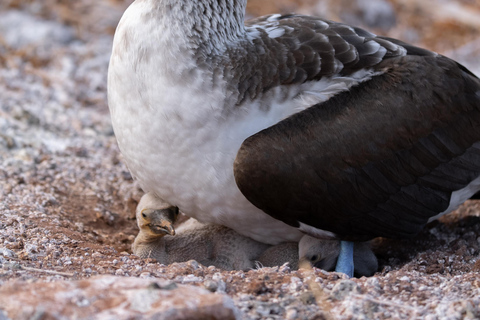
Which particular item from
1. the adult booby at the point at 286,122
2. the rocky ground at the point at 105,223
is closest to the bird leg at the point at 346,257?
the adult booby at the point at 286,122

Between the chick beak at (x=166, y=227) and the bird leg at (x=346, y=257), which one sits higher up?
the chick beak at (x=166, y=227)

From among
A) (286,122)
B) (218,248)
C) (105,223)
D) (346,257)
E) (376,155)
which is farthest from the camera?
(105,223)

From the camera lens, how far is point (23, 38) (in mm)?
9258

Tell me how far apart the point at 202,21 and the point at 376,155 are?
5.07 feet

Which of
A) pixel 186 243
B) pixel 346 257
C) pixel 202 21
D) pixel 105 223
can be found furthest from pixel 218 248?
pixel 202 21

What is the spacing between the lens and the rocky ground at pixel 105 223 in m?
3.22

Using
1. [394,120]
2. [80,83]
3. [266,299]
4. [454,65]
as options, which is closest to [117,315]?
[266,299]

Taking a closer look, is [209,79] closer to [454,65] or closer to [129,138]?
[129,138]

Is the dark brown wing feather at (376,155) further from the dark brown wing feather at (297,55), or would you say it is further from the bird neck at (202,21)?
the bird neck at (202,21)

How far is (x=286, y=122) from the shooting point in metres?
4.46

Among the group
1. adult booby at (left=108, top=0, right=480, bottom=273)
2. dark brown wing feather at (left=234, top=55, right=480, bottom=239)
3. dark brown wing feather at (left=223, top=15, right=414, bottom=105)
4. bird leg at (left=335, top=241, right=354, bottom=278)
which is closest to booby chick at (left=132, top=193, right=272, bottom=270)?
adult booby at (left=108, top=0, right=480, bottom=273)

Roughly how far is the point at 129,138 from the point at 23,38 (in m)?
5.28

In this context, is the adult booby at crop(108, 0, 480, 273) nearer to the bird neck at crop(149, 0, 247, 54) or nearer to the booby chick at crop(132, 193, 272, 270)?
the bird neck at crop(149, 0, 247, 54)

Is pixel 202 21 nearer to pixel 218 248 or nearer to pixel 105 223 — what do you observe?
pixel 218 248
